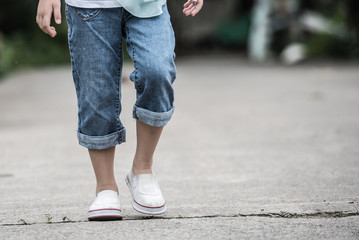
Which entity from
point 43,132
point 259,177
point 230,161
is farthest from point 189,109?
point 259,177

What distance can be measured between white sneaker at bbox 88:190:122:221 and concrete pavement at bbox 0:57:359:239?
40mm

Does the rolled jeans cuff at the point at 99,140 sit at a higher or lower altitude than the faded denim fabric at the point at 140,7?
lower

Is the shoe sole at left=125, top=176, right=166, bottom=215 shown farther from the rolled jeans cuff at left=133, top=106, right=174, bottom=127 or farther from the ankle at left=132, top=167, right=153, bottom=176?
the rolled jeans cuff at left=133, top=106, right=174, bottom=127

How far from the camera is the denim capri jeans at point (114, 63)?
8.96 feet

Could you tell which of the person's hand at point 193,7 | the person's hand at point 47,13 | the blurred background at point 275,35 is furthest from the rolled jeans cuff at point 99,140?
the blurred background at point 275,35

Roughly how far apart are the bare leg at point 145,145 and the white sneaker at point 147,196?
0.13 ft

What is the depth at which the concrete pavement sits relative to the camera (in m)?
2.76

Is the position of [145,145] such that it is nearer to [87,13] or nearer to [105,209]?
[105,209]

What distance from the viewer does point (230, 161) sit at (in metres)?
4.36

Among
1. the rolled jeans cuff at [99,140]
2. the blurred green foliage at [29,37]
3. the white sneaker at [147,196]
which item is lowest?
the blurred green foliage at [29,37]

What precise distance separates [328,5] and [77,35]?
50.2 feet

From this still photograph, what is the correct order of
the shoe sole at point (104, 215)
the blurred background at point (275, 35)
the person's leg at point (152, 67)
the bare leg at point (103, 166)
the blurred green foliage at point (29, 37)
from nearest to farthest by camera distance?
the person's leg at point (152, 67) < the shoe sole at point (104, 215) < the bare leg at point (103, 166) < the blurred background at point (275, 35) < the blurred green foliage at point (29, 37)

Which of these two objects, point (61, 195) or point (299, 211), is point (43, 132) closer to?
point (61, 195)

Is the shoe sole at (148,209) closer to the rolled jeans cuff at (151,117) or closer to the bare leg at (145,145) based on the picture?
the bare leg at (145,145)
